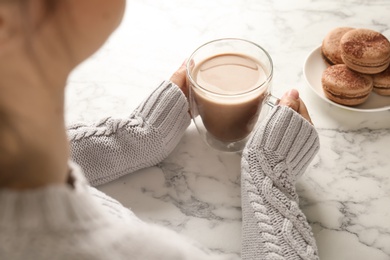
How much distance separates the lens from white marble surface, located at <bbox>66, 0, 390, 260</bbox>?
74 centimetres

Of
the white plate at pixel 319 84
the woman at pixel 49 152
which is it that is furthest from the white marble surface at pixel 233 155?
the woman at pixel 49 152

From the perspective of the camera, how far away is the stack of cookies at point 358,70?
0.85 m

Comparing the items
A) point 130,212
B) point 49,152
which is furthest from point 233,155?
point 49,152

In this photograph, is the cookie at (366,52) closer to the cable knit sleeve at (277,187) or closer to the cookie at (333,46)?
the cookie at (333,46)

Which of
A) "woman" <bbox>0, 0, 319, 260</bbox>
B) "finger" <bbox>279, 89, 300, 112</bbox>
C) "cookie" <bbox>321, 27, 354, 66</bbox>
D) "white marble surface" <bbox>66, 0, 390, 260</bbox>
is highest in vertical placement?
"woman" <bbox>0, 0, 319, 260</bbox>

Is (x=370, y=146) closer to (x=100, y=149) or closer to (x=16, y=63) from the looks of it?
(x=100, y=149)

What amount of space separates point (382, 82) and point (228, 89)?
26cm

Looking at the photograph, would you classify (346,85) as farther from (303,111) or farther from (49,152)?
(49,152)

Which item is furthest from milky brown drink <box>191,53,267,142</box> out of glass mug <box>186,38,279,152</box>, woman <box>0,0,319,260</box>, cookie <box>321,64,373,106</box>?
woman <box>0,0,319,260</box>

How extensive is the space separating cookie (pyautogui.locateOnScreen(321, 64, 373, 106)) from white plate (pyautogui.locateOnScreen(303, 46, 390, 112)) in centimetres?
1

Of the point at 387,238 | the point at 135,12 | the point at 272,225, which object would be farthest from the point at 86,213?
the point at 135,12

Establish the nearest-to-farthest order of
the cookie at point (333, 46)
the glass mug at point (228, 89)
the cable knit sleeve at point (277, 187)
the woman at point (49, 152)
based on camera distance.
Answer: the woman at point (49, 152) < the cable knit sleeve at point (277, 187) < the glass mug at point (228, 89) < the cookie at point (333, 46)

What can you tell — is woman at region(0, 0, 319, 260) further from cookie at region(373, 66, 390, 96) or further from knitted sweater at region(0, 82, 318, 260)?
cookie at region(373, 66, 390, 96)

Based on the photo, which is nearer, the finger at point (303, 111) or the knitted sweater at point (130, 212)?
the knitted sweater at point (130, 212)
